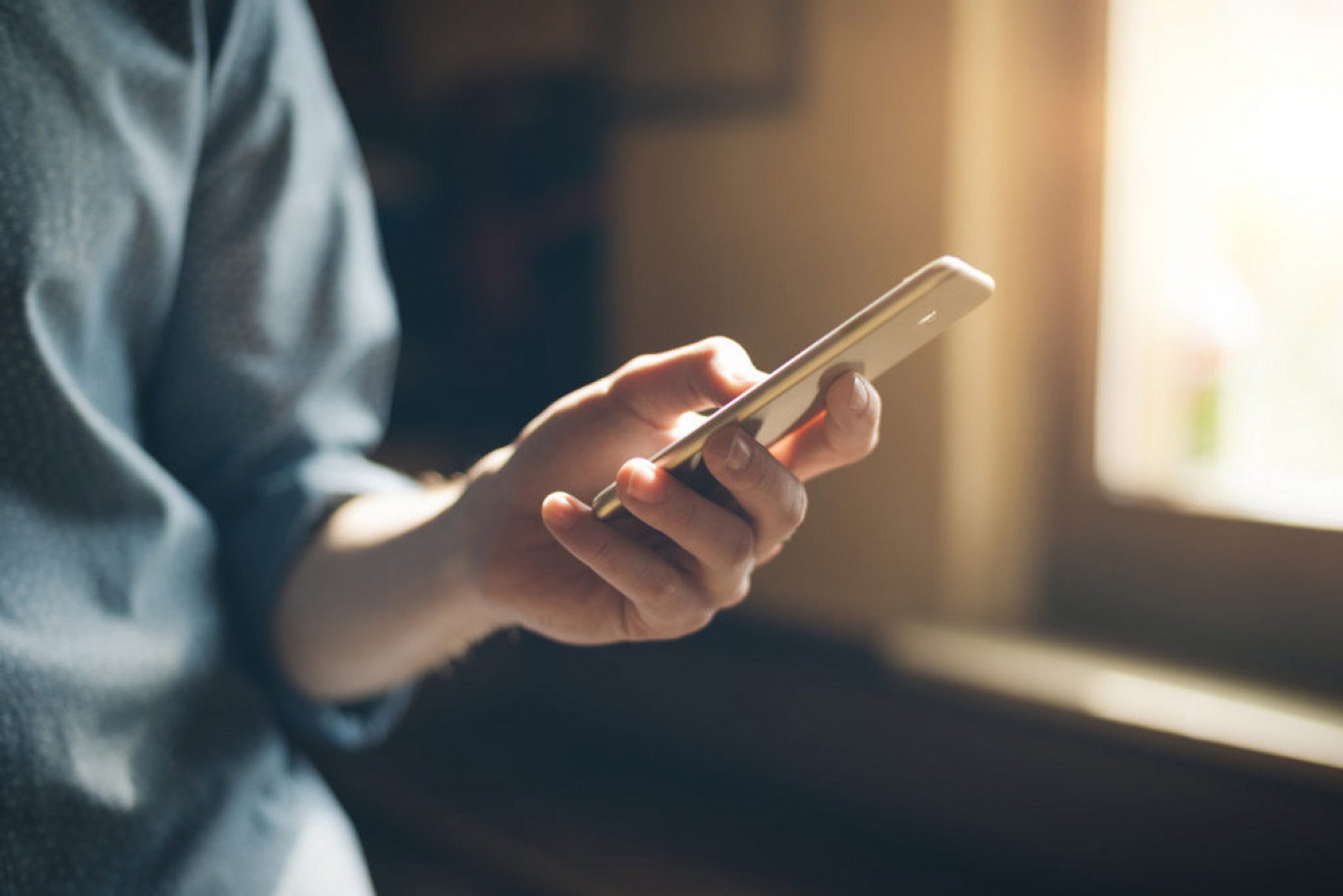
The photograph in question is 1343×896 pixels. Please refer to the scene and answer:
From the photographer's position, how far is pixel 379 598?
22.5 inches

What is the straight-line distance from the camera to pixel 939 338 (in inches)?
59.4

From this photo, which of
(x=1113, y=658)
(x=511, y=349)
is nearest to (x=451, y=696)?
(x=511, y=349)

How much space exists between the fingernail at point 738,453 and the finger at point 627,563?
62 millimetres

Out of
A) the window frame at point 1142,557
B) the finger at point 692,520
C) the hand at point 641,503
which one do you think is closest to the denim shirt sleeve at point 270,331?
the hand at point 641,503

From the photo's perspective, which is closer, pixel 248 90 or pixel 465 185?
pixel 248 90

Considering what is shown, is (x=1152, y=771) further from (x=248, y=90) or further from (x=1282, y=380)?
(x=248, y=90)

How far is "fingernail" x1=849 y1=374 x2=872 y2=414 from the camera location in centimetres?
46

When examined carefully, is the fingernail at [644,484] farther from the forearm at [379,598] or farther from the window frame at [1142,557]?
the window frame at [1142,557]

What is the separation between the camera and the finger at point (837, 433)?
0.46 metres

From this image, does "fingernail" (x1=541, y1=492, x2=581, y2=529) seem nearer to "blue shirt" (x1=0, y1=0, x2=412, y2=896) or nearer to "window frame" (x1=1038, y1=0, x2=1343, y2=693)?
"blue shirt" (x1=0, y1=0, x2=412, y2=896)

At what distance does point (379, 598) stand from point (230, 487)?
13 cm

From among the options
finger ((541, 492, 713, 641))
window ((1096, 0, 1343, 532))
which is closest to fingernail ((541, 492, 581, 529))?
finger ((541, 492, 713, 641))

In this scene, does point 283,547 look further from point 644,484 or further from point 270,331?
point 644,484

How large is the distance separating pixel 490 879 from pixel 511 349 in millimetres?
1000
